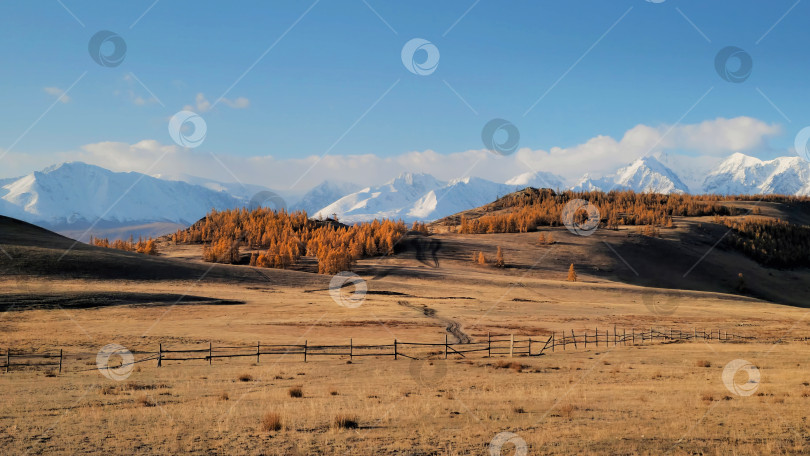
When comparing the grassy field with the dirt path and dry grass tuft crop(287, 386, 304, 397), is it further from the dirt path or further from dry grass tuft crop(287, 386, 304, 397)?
the dirt path

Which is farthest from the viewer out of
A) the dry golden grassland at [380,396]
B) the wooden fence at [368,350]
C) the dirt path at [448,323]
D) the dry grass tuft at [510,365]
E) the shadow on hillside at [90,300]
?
the shadow on hillside at [90,300]

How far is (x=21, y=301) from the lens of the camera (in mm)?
66875

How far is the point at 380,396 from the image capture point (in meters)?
28.2

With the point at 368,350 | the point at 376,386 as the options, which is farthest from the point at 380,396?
the point at 368,350

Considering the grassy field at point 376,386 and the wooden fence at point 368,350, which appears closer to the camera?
the grassy field at point 376,386

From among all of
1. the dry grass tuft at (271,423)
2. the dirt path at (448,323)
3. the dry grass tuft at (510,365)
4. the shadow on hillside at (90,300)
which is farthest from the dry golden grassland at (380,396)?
the shadow on hillside at (90,300)

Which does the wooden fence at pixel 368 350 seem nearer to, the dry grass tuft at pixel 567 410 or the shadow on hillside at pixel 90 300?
the dry grass tuft at pixel 567 410

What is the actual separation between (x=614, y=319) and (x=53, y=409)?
231ft

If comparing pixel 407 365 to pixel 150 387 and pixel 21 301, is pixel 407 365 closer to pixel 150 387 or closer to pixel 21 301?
pixel 150 387

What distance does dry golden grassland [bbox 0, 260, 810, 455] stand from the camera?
63.6 ft

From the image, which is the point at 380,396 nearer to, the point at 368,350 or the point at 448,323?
the point at 368,350

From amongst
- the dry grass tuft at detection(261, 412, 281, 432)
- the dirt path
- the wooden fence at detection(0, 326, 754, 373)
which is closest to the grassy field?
the dry grass tuft at detection(261, 412, 281, 432)

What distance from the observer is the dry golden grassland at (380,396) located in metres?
19.4

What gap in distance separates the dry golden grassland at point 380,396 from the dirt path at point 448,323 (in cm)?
114
